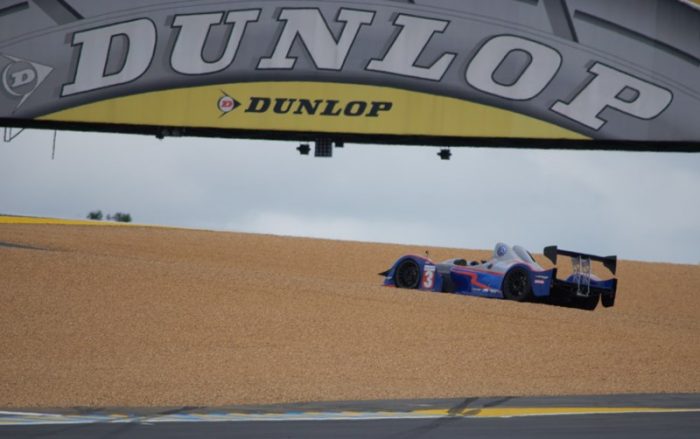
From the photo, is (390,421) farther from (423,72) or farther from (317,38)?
(317,38)

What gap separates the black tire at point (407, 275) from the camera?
28641 mm

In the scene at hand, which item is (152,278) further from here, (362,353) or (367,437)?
(367,437)

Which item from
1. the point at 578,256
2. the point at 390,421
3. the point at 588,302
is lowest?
the point at 390,421

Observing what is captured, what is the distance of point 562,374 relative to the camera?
18.8m

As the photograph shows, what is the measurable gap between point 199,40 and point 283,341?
15.9 m

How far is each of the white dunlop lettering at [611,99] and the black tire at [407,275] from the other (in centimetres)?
713

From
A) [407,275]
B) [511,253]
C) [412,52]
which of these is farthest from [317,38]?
[511,253]

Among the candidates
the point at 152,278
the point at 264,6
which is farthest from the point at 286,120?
the point at 152,278

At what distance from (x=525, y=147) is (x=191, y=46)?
9.38 metres

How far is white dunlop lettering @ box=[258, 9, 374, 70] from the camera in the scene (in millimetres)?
33906

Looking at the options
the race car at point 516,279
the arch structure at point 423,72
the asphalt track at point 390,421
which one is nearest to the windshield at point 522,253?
the race car at point 516,279

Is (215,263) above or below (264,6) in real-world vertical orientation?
below

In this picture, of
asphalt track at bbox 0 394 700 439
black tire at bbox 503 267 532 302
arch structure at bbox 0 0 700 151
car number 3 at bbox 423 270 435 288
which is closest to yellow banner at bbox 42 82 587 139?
arch structure at bbox 0 0 700 151

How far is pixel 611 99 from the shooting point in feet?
110
